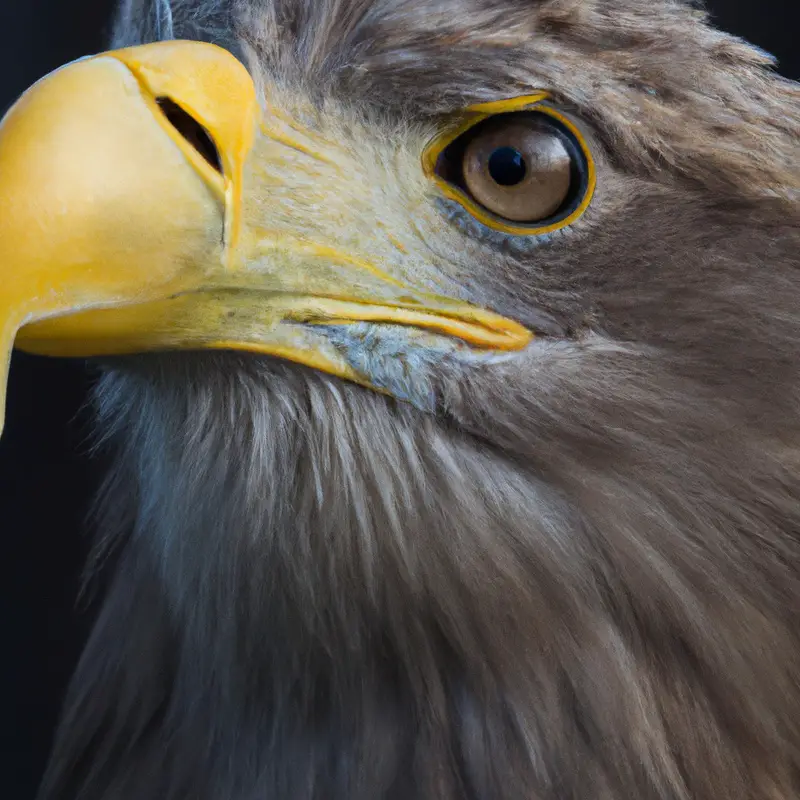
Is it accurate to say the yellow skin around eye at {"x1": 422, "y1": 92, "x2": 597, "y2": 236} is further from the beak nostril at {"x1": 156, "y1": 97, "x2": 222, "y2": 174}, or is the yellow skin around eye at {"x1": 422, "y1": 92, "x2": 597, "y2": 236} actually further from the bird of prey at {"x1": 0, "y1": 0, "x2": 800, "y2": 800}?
the beak nostril at {"x1": 156, "y1": 97, "x2": 222, "y2": 174}

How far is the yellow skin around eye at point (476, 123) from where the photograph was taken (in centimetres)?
96

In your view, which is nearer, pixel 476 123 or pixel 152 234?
pixel 152 234

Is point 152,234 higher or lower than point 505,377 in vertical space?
higher

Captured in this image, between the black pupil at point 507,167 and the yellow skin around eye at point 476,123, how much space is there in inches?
1.3

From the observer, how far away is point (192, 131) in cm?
93

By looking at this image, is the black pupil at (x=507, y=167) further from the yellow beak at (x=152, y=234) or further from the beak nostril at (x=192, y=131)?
the beak nostril at (x=192, y=131)

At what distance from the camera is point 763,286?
39.6 inches

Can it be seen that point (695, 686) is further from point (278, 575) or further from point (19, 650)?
point (19, 650)

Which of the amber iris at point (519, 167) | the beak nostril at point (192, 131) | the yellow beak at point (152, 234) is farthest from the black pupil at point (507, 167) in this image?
the beak nostril at point (192, 131)

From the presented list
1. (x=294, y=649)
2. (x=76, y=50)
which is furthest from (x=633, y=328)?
(x=76, y=50)

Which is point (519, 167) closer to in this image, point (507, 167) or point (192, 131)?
point (507, 167)

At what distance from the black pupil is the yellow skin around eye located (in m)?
0.03

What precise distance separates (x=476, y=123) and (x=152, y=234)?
12.7 inches

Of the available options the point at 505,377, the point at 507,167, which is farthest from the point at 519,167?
the point at 505,377
